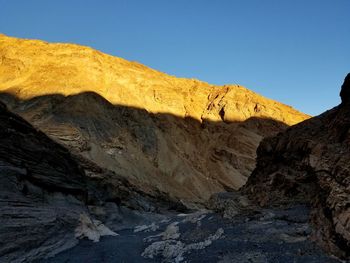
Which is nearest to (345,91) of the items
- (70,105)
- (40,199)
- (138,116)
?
(40,199)

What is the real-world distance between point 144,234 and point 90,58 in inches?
1612

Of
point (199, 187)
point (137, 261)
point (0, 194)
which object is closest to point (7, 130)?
point (0, 194)

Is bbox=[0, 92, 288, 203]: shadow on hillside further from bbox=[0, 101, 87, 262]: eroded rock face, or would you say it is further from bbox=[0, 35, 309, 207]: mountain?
bbox=[0, 101, 87, 262]: eroded rock face

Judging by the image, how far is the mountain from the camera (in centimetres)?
4441

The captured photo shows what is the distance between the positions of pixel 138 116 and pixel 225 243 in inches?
1557

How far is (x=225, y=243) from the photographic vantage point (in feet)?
49.9

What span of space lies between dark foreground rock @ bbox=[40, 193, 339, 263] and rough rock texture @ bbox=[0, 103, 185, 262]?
81 cm

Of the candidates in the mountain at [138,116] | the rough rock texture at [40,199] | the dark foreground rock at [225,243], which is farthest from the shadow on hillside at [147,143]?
the dark foreground rock at [225,243]

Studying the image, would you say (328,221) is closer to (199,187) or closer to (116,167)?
(116,167)

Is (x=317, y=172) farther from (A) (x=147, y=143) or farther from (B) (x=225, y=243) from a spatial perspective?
Answer: (A) (x=147, y=143)

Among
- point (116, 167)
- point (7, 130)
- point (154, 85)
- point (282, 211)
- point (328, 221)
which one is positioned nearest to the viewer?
point (328, 221)

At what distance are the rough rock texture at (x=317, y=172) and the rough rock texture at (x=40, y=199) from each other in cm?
841

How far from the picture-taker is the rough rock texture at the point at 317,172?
Result: 1278cm

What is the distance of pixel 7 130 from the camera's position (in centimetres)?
2003
